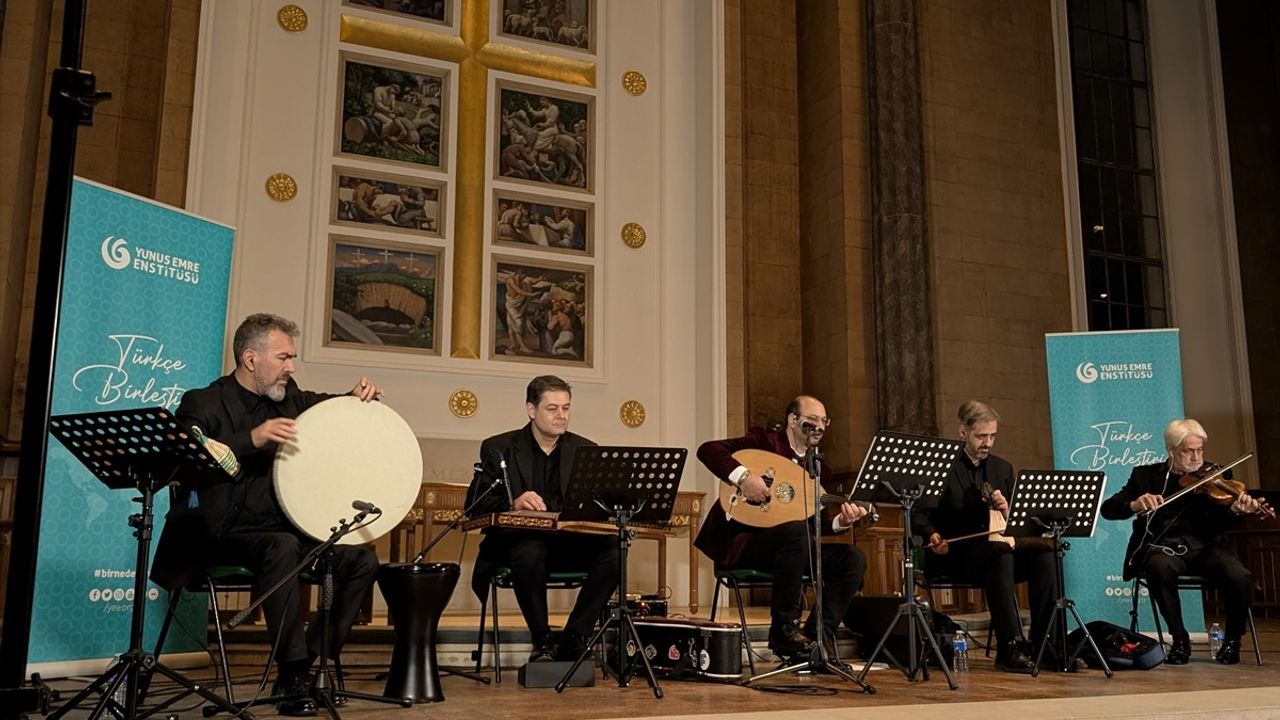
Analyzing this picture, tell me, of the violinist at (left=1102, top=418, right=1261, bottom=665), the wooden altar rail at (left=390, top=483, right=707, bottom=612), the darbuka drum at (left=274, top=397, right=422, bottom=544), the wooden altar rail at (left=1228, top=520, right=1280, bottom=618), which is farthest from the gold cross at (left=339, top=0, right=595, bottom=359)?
the wooden altar rail at (left=1228, top=520, right=1280, bottom=618)

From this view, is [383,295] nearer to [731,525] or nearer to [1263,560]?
[731,525]

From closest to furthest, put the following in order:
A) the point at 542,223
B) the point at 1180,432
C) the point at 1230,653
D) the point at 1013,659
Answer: the point at 1013,659 < the point at 1230,653 < the point at 1180,432 < the point at 542,223

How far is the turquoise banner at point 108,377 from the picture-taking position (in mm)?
5125

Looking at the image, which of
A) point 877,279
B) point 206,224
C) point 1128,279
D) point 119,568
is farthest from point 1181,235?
point 119,568

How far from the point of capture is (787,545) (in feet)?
18.6

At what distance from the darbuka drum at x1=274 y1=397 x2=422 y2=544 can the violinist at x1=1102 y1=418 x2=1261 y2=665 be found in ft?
13.6

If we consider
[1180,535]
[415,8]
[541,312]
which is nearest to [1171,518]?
[1180,535]

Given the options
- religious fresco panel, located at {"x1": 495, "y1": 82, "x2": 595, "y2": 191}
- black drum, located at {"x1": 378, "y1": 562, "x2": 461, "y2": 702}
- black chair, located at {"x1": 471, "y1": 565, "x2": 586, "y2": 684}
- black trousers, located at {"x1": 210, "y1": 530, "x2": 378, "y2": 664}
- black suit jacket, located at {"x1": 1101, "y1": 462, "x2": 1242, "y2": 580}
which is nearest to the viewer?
black trousers, located at {"x1": 210, "y1": 530, "x2": 378, "y2": 664}

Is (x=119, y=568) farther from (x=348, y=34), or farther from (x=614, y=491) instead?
(x=348, y=34)

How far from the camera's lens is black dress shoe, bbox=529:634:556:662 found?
17.1 feet

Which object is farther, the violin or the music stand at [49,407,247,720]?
the violin

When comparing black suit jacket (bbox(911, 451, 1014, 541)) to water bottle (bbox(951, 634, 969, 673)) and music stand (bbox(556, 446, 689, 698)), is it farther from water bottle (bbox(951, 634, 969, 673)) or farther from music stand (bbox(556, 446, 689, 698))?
music stand (bbox(556, 446, 689, 698))

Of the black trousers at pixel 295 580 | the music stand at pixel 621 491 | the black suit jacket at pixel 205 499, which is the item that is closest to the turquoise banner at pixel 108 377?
the black suit jacket at pixel 205 499

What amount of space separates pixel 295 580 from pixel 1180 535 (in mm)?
4995
